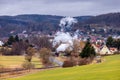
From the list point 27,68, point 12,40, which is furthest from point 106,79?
point 12,40

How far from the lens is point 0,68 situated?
257 feet

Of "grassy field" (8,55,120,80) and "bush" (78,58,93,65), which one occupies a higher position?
"grassy field" (8,55,120,80)

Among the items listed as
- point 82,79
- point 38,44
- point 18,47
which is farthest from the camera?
point 38,44

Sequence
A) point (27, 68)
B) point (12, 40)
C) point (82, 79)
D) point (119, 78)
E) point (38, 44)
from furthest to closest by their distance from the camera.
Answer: point (38, 44) → point (12, 40) → point (27, 68) → point (82, 79) → point (119, 78)

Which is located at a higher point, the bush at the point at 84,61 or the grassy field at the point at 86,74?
the grassy field at the point at 86,74

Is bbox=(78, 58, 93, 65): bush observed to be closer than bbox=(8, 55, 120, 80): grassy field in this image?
No

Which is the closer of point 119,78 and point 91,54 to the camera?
point 119,78

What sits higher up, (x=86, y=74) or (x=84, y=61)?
(x=86, y=74)

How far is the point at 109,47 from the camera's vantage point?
145 metres

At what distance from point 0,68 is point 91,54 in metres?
21.3

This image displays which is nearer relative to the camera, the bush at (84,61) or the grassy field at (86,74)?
the grassy field at (86,74)

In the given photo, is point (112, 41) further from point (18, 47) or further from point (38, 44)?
point (38, 44)

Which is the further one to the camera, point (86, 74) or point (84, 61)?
point (84, 61)

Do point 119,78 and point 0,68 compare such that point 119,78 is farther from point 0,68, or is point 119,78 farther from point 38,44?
point 38,44
